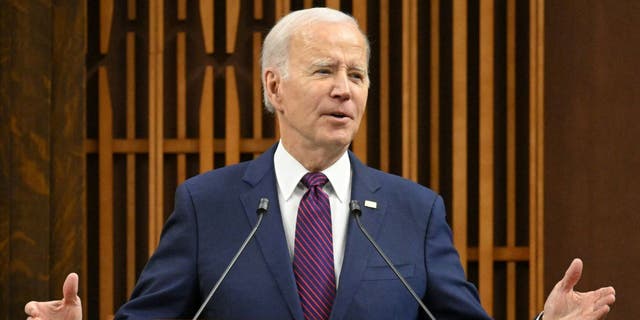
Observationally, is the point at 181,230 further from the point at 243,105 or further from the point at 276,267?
the point at 243,105

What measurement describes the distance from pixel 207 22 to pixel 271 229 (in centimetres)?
165

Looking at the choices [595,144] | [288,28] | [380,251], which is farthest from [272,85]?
[595,144]

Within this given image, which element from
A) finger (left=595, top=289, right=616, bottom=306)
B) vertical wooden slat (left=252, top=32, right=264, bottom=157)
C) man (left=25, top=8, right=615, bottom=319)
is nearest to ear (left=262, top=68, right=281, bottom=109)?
man (left=25, top=8, right=615, bottom=319)

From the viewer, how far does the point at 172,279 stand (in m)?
1.72

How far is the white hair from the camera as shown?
1.82m

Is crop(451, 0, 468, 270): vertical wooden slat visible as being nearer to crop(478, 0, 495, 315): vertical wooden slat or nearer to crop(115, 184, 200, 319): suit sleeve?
crop(478, 0, 495, 315): vertical wooden slat

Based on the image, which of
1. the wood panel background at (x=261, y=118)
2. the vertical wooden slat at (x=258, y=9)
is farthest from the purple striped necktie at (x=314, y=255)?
the vertical wooden slat at (x=258, y=9)

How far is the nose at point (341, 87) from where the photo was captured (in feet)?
5.79

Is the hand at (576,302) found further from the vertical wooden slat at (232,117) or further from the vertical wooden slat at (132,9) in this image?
the vertical wooden slat at (132,9)

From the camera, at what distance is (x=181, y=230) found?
69.7 inches

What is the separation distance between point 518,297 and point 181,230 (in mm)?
1832

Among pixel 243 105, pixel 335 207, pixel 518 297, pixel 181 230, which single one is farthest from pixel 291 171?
pixel 518 297

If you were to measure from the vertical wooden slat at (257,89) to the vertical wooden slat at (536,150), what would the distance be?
2.90 feet

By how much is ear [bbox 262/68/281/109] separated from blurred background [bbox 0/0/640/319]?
133 cm
